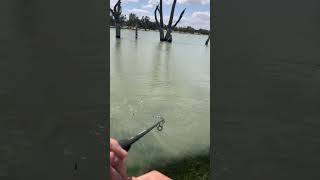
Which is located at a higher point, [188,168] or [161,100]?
[161,100]

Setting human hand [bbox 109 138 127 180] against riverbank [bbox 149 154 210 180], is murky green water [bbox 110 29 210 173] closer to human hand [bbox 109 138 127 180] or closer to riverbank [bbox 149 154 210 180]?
riverbank [bbox 149 154 210 180]

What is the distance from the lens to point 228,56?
1279mm

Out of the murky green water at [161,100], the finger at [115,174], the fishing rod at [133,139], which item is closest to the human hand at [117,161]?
the finger at [115,174]

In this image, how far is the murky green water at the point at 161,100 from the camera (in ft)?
13.0

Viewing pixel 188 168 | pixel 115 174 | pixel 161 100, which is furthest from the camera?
pixel 161 100

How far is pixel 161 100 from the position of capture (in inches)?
180

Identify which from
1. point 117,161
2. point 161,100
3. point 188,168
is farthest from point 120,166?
point 161,100

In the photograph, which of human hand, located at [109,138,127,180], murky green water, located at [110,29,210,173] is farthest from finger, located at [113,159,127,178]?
murky green water, located at [110,29,210,173]

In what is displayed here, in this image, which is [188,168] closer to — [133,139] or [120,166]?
[133,139]

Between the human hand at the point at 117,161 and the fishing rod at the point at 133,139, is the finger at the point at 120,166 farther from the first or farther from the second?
the fishing rod at the point at 133,139
